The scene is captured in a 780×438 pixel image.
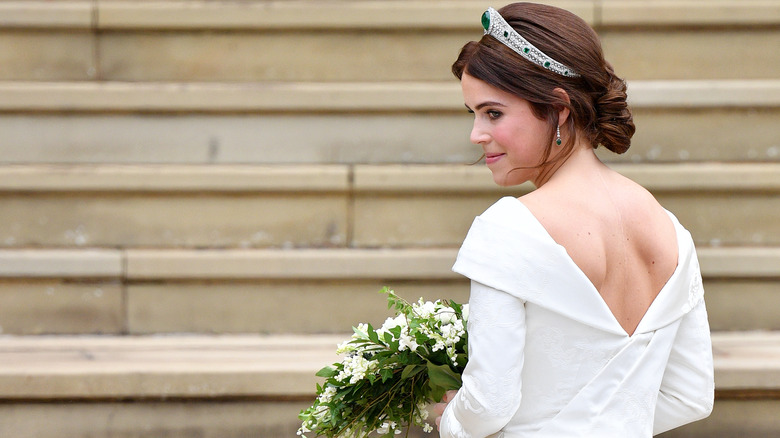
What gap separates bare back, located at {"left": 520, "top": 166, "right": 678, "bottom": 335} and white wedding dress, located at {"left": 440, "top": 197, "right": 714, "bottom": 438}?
0.03 m

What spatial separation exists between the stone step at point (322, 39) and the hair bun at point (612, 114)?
8.01ft

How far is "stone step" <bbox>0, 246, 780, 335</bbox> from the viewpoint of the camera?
4.05m

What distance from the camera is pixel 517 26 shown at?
194 centimetres

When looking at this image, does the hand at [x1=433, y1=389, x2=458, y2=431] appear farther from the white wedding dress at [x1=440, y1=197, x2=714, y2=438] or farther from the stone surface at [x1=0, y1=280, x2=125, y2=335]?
the stone surface at [x1=0, y1=280, x2=125, y2=335]

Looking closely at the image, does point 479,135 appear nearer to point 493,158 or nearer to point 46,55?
point 493,158

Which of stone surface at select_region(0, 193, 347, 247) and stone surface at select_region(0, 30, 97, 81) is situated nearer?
stone surface at select_region(0, 193, 347, 247)

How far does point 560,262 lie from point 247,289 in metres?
2.57

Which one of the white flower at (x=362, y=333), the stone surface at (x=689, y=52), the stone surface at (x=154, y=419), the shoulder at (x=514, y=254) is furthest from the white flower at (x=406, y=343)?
the stone surface at (x=689, y=52)

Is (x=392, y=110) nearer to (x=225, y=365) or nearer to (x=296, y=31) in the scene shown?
(x=296, y=31)

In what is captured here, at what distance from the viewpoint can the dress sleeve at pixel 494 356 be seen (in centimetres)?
179

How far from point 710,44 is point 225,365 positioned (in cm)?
298

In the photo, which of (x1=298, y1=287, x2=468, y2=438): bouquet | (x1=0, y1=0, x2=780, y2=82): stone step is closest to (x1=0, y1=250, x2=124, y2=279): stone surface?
(x1=0, y1=0, x2=780, y2=82): stone step

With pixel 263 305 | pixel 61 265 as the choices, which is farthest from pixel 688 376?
pixel 61 265

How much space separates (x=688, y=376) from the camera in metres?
2.12
